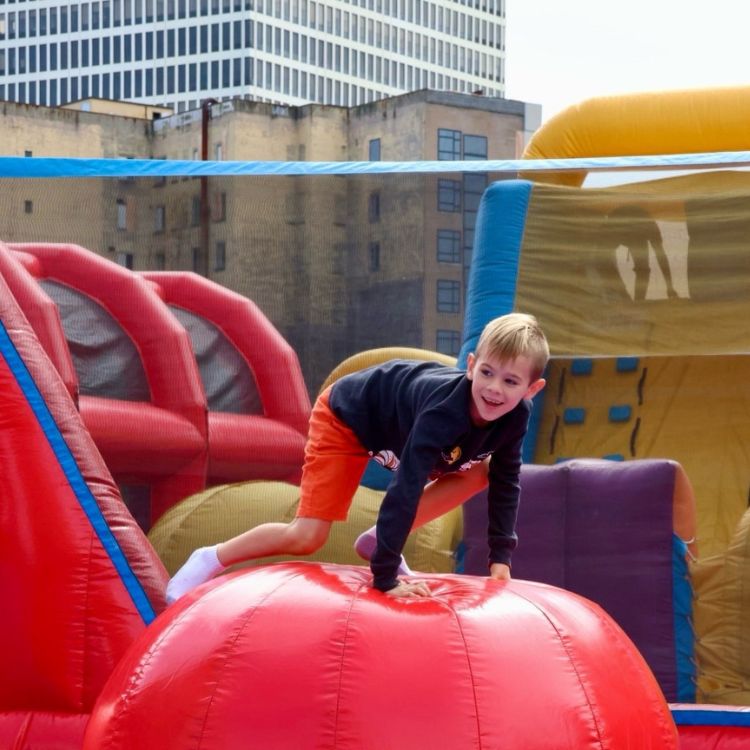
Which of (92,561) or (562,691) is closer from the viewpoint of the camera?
(562,691)

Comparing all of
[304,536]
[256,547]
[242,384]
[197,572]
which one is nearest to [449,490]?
[304,536]

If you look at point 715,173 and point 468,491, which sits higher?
point 715,173

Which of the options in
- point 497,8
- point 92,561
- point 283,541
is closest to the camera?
point 283,541

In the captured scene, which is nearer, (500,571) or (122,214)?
(500,571)

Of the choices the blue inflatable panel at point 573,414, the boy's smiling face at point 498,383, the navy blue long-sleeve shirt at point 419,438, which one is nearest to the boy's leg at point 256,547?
the navy blue long-sleeve shirt at point 419,438

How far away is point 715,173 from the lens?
5.26 m

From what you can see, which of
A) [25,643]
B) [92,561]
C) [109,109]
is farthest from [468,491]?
[109,109]

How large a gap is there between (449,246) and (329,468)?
6.21 feet

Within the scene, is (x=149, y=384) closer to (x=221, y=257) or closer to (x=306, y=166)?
(x=221, y=257)

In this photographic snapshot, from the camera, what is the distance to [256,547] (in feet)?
12.5

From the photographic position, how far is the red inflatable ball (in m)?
2.90

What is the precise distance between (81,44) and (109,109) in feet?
87.7

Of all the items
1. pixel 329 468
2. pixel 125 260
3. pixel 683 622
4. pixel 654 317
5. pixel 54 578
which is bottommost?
pixel 683 622

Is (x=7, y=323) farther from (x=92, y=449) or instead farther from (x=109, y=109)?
(x=109, y=109)
